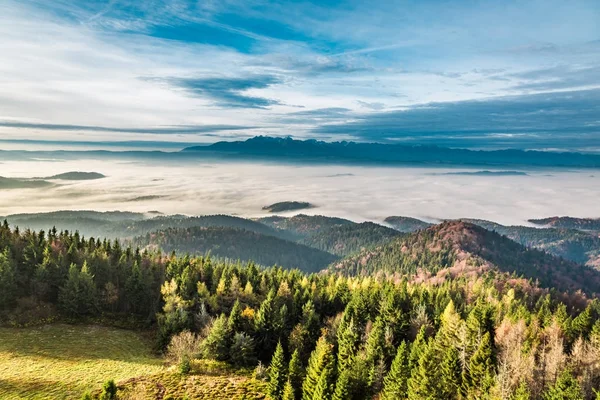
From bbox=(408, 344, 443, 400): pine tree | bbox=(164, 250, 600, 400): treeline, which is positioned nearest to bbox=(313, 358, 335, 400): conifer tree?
bbox=(164, 250, 600, 400): treeline

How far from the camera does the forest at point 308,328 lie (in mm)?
69875

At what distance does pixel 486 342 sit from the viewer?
72000mm

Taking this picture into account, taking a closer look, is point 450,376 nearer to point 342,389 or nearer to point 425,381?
point 425,381

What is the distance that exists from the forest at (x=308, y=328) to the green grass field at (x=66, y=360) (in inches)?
245

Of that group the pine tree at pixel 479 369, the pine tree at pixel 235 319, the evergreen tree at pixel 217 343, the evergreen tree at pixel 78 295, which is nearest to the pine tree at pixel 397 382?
the pine tree at pixel 479 369

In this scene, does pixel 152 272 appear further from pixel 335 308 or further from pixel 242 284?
pixel 335 308

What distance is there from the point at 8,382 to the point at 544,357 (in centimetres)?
9934

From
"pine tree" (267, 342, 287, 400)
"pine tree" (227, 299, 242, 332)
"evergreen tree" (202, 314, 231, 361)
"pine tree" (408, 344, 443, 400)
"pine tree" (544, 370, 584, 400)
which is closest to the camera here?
"pine tree" (544, 370, 584, 400)

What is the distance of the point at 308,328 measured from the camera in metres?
113

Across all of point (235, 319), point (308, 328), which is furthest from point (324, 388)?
point (308, 328)

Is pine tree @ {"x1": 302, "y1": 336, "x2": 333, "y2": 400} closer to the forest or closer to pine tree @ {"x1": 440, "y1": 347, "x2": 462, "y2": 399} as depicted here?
the forest

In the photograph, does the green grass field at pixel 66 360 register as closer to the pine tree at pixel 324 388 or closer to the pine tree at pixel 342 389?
the pine tree at pixel 324 388

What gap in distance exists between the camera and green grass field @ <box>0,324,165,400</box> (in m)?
69.6

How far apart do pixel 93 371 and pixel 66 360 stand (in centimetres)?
1016
